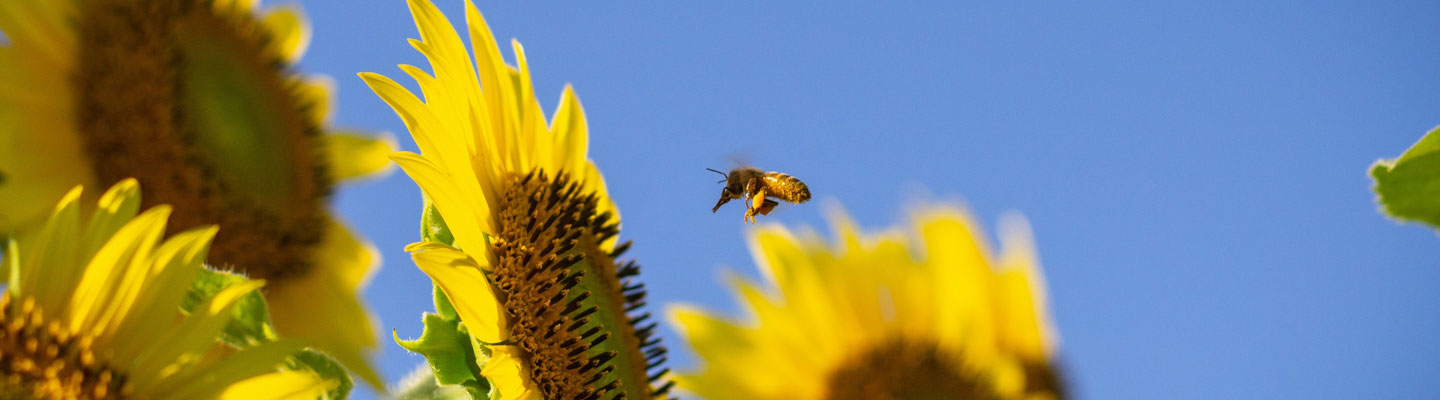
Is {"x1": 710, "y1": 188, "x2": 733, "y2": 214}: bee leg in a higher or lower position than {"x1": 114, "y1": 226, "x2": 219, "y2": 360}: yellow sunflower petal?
higher

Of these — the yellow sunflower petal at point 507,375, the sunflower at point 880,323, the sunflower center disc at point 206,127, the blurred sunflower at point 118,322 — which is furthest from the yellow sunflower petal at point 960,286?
the blurred sunflower at point 118,322

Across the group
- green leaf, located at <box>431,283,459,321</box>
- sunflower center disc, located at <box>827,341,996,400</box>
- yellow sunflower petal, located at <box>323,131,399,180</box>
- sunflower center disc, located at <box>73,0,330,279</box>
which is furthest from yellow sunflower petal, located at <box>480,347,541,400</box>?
sunflower center disc, located at <box>827,341,996,400</box>

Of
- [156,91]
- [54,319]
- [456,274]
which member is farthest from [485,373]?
[156,91]

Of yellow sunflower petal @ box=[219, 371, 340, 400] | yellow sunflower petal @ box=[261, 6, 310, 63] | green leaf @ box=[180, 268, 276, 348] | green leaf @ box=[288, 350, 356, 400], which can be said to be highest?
yellow sunflower petal @ box=[261, 6, 310, 63]

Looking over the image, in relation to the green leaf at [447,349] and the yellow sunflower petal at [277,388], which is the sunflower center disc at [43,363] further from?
the green leaf at [447,349]

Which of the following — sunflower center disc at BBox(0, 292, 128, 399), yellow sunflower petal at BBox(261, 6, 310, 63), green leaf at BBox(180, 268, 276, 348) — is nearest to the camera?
sunflower center disc at BBox(0, 292, 128, 399)

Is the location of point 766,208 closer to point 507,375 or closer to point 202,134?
point 507,375

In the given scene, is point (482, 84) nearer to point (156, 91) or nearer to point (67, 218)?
point (67, 218)

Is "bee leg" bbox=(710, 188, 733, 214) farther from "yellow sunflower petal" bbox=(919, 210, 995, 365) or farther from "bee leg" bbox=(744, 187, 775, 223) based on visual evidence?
"yellow sunflower petal" bbox=(919, 210, 995, 365)
